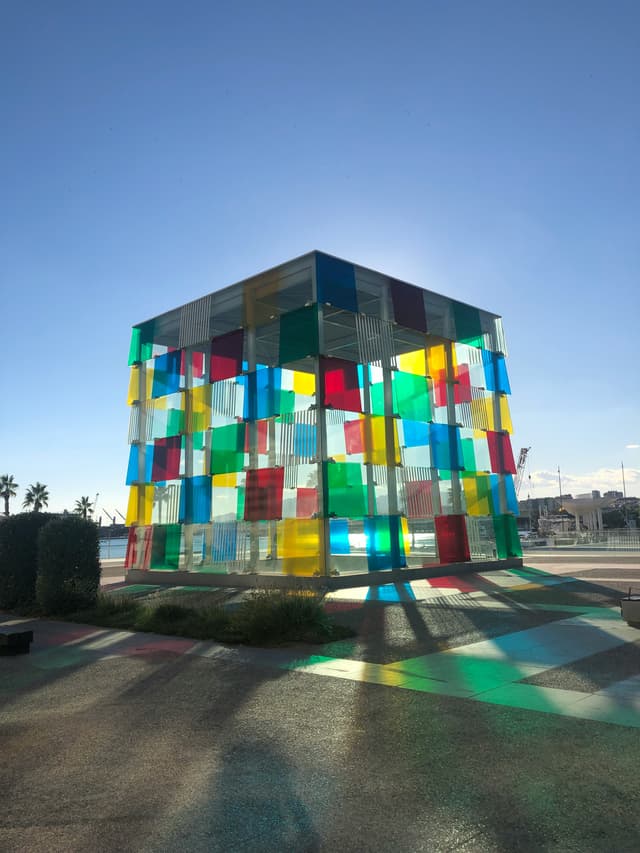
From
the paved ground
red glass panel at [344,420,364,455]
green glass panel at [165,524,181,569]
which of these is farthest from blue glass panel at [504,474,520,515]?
the paved ground

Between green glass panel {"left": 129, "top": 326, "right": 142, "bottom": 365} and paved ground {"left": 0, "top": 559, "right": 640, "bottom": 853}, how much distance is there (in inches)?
782

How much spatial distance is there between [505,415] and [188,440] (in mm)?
14048

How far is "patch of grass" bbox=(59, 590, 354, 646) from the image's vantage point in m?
11.9

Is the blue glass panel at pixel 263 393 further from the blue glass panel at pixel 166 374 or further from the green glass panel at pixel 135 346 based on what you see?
the green glass panel at pixel 135 346

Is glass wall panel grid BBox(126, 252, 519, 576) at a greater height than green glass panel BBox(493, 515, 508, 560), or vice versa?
glass wall panel grid BBox(126, 252, 519, 576)

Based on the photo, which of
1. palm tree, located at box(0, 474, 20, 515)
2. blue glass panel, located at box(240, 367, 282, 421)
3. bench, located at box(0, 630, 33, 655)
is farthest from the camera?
palm tree, located at box(0, 474, 20, 515)

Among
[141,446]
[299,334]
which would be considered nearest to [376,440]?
[299,334]

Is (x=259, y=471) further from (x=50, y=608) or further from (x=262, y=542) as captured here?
(x=50, y=608)

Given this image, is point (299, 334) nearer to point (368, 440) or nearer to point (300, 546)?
point (368, 440)

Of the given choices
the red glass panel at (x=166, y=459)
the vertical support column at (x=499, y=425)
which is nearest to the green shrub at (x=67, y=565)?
the red glass panel at (x=166, y=459)

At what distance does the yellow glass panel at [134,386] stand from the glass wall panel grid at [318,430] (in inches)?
3.9

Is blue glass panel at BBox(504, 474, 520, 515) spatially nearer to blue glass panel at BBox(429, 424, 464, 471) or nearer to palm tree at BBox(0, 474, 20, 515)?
blue glass panel at BBox(429, 424, 464, 471)

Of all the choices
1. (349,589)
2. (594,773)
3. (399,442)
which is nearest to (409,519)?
(399,442)

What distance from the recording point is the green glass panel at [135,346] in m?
29.8
